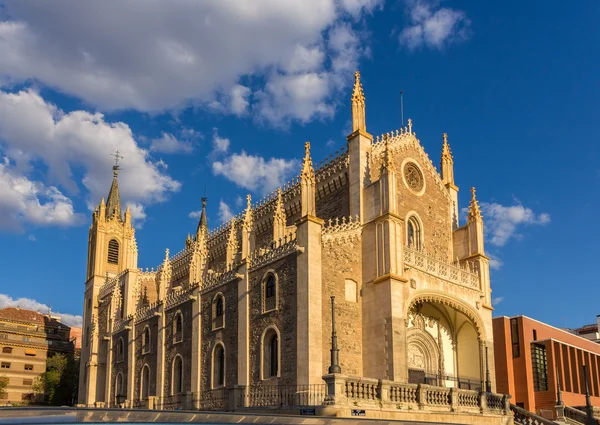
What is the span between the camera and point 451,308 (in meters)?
34.3

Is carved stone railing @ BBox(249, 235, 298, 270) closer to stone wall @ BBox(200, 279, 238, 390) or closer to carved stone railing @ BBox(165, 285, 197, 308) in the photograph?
stone wall @ BBox(200, 279, 238, 390)

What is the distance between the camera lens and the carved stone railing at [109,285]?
52.0 meters

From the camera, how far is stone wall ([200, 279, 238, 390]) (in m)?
32.8

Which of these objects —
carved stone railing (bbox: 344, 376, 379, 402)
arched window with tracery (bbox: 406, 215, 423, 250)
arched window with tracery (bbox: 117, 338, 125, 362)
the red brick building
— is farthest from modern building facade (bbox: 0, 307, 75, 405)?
carved stone railing (bbox: 344, 376, 379, 402)

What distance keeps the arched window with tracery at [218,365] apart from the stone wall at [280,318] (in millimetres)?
3747

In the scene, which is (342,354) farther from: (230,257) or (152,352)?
(152,352)

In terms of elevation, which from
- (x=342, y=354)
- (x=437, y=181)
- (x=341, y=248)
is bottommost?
(x=342, y=354)

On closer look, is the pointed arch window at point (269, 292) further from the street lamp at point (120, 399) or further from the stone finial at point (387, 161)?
the street lamp at point (120, 399)

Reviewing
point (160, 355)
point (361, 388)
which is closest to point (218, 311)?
point (160, 355)

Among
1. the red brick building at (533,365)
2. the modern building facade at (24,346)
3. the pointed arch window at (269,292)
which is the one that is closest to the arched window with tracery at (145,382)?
the pointed arch window at (269,292)

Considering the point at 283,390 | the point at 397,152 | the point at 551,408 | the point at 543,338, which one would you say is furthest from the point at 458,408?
the point at 543,338

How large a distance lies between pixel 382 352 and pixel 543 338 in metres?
20.9

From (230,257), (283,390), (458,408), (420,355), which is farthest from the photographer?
(230,257)

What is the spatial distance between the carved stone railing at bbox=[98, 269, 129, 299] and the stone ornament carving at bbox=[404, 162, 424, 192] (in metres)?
26.6
